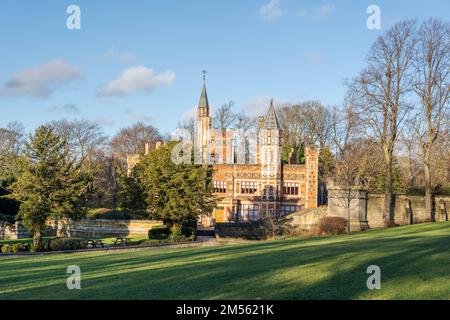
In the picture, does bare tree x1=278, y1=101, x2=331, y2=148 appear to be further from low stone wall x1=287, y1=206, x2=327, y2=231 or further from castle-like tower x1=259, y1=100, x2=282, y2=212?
low stone wall x1=287, y1=206, x2=327, y2=231

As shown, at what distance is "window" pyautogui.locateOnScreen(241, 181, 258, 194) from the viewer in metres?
54.6

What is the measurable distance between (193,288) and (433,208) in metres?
28.9

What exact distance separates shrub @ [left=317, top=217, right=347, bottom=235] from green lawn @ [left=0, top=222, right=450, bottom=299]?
16.7 m

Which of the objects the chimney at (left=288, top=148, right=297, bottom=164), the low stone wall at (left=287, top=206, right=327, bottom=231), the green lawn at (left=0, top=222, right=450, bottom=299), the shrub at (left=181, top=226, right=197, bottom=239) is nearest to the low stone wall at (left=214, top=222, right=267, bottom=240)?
the shrub at (left=181, top=226, right=197, bottom=239)

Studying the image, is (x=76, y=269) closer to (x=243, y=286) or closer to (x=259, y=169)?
(x=243, y=286)

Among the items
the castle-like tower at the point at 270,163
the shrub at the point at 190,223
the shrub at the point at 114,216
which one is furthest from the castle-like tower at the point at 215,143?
the shrub at the point at 190,223

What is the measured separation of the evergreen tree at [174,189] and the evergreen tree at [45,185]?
611 centimetres

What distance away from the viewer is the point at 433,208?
35.4 metres

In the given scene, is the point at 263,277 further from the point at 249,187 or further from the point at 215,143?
the point at 215,143

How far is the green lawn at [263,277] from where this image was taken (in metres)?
9.85

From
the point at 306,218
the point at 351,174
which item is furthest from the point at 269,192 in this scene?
the point at 306,218

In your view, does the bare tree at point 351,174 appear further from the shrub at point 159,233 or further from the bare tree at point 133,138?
the bare tree at point 133,138

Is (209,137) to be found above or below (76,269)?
above
